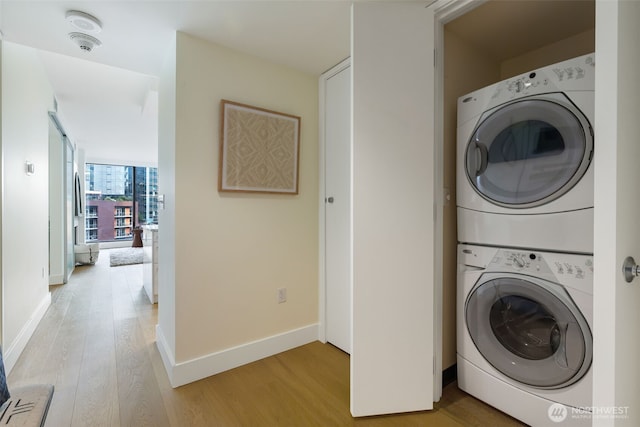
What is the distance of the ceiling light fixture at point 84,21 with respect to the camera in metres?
1.58

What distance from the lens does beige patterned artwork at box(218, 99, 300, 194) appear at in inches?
77.5

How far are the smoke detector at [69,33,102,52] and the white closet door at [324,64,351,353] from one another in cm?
159

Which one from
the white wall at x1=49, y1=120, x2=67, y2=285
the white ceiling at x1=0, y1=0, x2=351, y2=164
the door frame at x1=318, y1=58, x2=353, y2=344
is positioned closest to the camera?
the white ceiling at x1=0, y1=0, x2=351, y2=164

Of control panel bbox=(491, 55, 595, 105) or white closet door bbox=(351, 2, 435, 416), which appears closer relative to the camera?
control panel bbox=(491, 55, 595, 105)

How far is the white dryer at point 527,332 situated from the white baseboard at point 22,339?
9.66 ft

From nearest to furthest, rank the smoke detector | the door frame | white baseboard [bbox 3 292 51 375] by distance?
the smoke detector < white baseboard [bbox 3 292 51 375] < the door frame

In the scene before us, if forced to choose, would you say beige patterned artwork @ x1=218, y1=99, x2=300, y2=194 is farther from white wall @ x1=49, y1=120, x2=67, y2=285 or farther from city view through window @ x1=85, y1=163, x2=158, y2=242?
city view through window @ x1=85, y1=163, x2=158, y2=242

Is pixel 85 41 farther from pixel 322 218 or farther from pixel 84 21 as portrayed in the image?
pixel 322 218

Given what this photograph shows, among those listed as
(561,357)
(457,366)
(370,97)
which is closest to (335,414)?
(457,366)

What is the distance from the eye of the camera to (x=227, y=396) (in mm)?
1694

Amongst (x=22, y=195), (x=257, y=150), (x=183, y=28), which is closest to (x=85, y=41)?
(x=183, y=28)

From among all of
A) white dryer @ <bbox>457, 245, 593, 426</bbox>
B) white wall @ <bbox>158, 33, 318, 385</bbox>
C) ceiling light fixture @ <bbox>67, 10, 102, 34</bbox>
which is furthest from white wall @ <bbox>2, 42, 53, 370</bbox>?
white dryer @ <bbox>457, 245, 593, 426</bbox>

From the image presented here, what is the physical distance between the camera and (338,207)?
229 centimetres

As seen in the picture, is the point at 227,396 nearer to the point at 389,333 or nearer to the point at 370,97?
the point at 389,333
